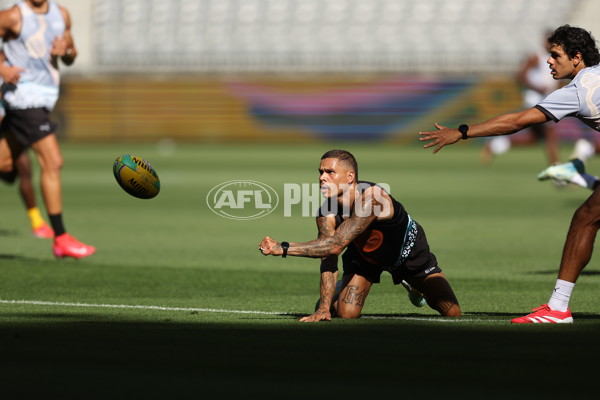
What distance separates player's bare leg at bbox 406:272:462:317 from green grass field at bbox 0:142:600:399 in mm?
169

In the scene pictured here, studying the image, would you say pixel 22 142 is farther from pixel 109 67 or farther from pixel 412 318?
pixel 109 67

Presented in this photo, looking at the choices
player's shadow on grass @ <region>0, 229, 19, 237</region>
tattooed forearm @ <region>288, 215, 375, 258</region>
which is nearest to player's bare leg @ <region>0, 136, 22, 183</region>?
player's shadow on grass @ <region>0, 229, 19, 237</region>

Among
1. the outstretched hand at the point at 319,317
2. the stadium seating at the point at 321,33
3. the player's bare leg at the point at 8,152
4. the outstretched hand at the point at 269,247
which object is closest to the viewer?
the outstretched hand at the point at 269,247

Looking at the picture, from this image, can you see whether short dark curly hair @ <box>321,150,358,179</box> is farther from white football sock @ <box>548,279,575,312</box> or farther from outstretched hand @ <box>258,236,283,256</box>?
white football sock @ <box>548,279,575,312</box>

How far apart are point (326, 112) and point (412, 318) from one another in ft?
99.4

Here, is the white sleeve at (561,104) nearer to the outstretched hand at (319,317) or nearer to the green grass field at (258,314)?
the green grass field at (258,314)

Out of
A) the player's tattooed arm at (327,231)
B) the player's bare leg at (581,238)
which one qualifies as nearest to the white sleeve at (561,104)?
the player's bare leg at (581,238)

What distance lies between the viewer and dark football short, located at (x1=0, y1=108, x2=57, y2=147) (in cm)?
1253

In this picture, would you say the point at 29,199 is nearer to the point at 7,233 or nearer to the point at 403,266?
the point at 7,233

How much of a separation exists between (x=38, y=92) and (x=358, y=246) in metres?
5.45

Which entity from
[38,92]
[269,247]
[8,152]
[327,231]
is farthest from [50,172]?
[269,247]

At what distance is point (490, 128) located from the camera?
764 centimetres

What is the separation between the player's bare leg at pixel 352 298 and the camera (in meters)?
8.42

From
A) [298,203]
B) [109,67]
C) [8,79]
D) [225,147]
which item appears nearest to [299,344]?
[8,79]
